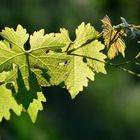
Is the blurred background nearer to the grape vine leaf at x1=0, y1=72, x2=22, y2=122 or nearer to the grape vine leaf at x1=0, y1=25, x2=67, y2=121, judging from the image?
the grape vine leaf at x1=0, y1=72, x2=22, y2=122

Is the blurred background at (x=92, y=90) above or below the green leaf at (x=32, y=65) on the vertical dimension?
above

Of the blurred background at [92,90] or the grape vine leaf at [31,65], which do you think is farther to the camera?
the blurred background at [92,90]

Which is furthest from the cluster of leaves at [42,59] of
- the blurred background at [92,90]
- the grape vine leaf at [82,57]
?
the blurred background at [92,90]

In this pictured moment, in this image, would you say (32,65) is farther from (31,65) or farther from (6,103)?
(6,103)

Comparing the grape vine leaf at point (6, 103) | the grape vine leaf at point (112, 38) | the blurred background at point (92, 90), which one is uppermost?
the blurred background at point (92, 90)

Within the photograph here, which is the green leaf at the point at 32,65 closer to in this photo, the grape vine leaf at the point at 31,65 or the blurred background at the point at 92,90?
the grape vine leaf at the point at 31,65

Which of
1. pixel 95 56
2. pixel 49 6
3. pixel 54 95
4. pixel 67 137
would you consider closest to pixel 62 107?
pixel 54 95

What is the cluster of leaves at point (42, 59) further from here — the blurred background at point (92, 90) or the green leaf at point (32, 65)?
the blurred background at point (92, 90)
